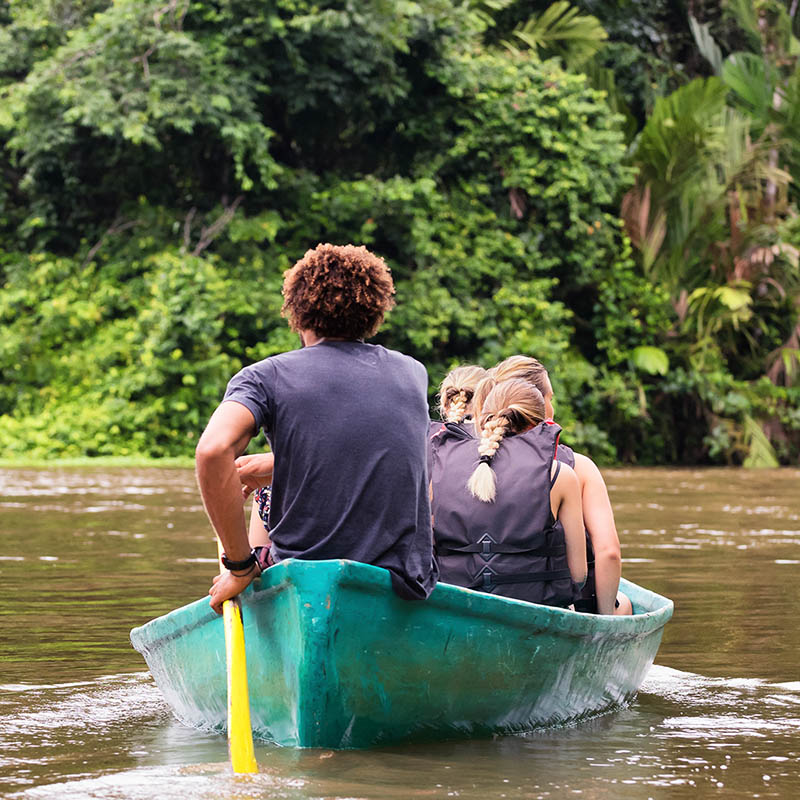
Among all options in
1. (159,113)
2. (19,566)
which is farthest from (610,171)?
(19,566)

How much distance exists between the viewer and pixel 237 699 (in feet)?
11.7

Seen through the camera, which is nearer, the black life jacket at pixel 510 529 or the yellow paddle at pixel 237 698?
the yellow paddle at pixel 237 698

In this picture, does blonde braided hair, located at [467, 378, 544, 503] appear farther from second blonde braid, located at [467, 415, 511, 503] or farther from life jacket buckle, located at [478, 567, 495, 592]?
life jacket buckle, located at [478, 567, 495, 592]

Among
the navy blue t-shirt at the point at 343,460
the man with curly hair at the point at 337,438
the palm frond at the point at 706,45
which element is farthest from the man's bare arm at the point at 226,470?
the palm frond at the point at 706,45

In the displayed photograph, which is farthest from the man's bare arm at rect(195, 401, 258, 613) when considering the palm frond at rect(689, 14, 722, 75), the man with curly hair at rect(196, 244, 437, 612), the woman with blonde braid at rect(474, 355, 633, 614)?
the palm frond at rect(689, 14, 722, 75)

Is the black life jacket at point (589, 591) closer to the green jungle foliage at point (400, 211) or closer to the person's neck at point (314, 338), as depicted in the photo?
the person's neck at point (314, 338)

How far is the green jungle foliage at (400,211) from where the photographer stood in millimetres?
17422

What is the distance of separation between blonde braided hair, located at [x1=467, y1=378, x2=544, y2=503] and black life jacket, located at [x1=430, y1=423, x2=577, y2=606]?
0.14 feet

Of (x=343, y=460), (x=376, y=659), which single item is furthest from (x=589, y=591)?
(x=343, y=460)

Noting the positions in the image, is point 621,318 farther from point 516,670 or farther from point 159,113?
point 516,670

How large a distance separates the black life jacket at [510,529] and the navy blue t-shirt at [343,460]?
30.2 inches

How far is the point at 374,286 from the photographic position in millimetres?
3787

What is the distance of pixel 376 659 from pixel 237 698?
39 centimetres

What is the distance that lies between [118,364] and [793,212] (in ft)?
32.4
